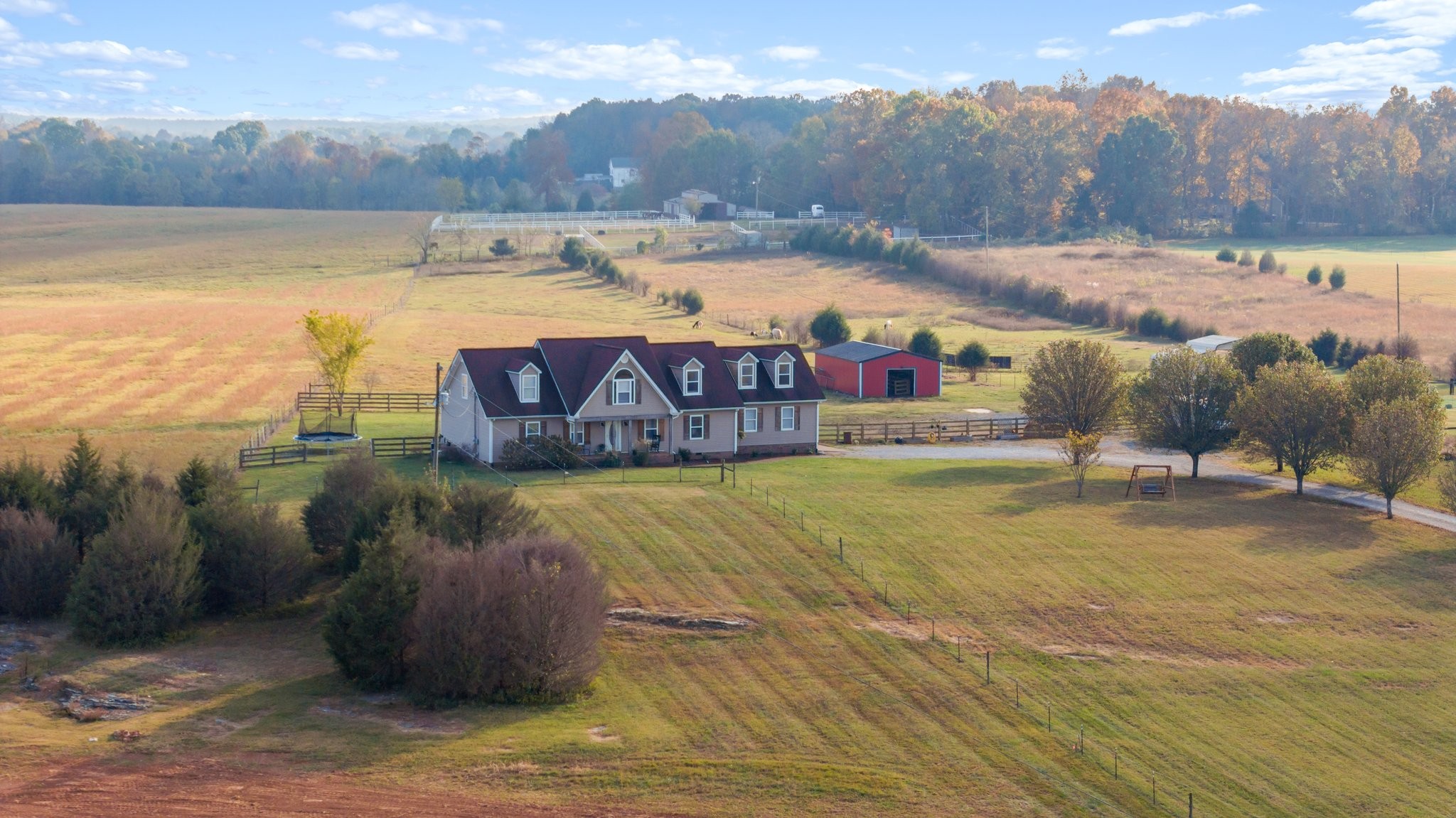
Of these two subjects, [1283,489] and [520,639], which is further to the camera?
[1283,489]

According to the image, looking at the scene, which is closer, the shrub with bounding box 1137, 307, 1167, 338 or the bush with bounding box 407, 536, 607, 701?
the bush with bounding box 407, 536, 607, 701

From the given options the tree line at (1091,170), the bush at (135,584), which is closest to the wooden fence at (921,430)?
the bush at (135,584)

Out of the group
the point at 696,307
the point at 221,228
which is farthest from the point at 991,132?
the point at 221,228

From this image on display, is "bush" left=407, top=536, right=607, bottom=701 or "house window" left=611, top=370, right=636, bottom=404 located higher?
"house window" left=611, top=370, right=636, bottom=404

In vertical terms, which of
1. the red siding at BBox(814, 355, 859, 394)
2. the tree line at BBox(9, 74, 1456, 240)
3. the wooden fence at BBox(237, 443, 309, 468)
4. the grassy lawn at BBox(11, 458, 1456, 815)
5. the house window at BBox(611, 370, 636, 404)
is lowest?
the grassy lawn at BBox(11, 458, 1456, 815)

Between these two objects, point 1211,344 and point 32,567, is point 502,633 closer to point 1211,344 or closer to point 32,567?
point 32,567

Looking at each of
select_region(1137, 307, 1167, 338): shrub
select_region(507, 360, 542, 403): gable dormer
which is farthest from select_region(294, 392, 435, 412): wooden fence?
select_region(1137, 307, 1167, 338): shrub

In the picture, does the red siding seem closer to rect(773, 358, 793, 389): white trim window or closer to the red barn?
the red barn

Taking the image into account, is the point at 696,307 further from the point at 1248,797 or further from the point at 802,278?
the point at 1248,797
